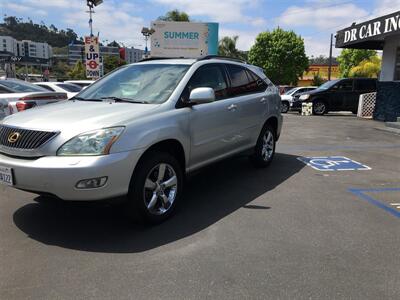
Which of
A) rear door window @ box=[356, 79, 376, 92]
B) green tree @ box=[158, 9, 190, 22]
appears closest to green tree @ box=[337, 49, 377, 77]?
green tree @ box=[158, 9, 190, 22]

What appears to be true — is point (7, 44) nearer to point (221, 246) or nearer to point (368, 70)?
point (368, 70)

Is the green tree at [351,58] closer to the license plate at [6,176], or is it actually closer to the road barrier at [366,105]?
the road barrier at [366,105]

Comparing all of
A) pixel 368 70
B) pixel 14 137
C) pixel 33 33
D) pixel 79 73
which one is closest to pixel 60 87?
pixel 14 137

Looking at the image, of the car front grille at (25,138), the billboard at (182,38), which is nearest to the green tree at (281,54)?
the billboard at (182,38)

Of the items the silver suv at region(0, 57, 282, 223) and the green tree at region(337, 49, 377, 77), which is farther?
the green tree at region(337, 49, 377, 77)

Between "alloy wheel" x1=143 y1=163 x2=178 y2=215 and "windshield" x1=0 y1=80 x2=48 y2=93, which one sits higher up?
"windshield" x1=0 y1=80 x2=48 y2=93

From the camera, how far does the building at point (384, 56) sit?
45.5 feet

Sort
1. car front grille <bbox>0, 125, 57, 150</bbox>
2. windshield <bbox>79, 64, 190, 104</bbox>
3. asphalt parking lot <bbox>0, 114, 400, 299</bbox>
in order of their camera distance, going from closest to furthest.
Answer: asphalt parking lot <bbox>0, 114, 400, 299</bbox> → car front grille <bbox>0, 125, 57, 150</bbox> → windshield <bbox>79, 64, 190, 104</bbox>

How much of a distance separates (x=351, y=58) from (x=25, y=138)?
199 feet

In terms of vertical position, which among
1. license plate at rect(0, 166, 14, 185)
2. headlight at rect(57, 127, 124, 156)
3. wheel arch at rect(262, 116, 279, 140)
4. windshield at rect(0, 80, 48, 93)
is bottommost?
license plate at rect(0, 166, 14, 185)

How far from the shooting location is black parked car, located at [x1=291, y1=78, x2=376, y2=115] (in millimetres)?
18859

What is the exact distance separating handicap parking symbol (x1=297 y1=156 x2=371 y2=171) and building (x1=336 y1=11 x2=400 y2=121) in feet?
25.0

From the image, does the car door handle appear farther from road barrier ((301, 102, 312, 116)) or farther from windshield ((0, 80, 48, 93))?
road barrier ((301, 102, 312, 116))

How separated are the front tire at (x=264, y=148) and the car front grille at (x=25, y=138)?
3.65 m
